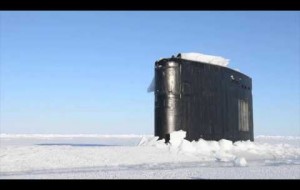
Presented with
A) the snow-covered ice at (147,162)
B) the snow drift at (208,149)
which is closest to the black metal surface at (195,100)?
the snow drift at (208,149)

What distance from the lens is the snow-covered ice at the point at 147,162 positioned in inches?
289

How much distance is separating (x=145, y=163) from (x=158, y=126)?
2.74 m

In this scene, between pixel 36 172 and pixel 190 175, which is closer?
pixel 190 175

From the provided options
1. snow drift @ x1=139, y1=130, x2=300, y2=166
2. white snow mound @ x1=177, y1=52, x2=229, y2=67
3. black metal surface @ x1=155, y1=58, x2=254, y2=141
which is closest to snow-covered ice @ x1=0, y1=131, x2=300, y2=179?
snow drift @ x1=139, y1=130, x2=300, y2=166

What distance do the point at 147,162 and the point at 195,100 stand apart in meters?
3.58

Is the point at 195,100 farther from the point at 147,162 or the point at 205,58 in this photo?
the point at 147,162

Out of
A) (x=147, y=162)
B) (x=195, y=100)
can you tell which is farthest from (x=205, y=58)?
(x=147, y=162)

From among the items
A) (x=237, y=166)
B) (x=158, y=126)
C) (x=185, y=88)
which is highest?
(x=185, y=88)

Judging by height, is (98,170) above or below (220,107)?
below

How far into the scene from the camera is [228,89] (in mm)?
13836

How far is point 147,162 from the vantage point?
31.6 ft

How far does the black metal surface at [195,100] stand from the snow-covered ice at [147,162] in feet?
1.59

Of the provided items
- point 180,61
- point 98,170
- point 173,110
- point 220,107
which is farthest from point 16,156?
point 220,107
